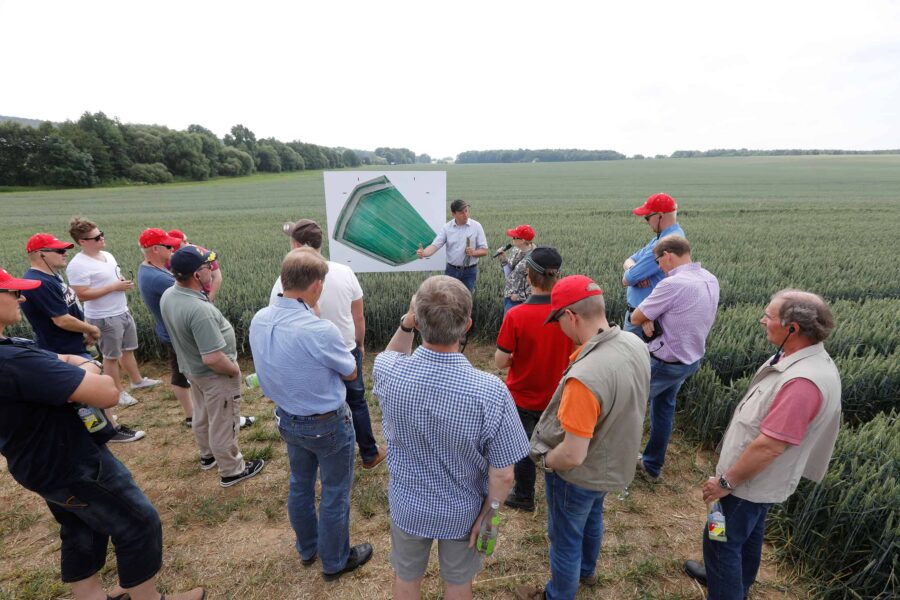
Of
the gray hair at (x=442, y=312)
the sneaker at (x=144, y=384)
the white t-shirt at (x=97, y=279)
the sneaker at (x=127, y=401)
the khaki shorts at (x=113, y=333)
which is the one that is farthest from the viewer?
the sneaker at (x=144, y=384)

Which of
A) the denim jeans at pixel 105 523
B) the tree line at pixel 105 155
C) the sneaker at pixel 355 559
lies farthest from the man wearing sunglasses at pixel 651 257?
the tree line at pixel 105 155

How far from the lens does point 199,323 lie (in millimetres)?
3027

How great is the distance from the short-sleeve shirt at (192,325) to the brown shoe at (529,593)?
2.53 metres

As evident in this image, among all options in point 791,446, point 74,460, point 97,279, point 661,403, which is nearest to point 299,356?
point 74,460

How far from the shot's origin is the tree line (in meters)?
42.9

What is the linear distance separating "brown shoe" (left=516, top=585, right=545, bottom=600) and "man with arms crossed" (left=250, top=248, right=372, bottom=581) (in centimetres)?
112

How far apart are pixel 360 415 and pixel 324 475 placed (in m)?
1.11

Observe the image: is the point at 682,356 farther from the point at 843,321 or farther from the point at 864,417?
the point at 843,321

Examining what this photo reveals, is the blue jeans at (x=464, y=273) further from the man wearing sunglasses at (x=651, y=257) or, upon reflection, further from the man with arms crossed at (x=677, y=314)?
the man with arms crossed at (x=677, y=314)

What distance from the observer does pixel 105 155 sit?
46.6 meters

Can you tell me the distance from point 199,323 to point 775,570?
13.7 ft

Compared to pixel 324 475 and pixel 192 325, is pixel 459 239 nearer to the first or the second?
pixel 192 325

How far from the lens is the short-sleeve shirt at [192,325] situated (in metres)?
3.03

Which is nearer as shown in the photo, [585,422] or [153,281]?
[585,422]
